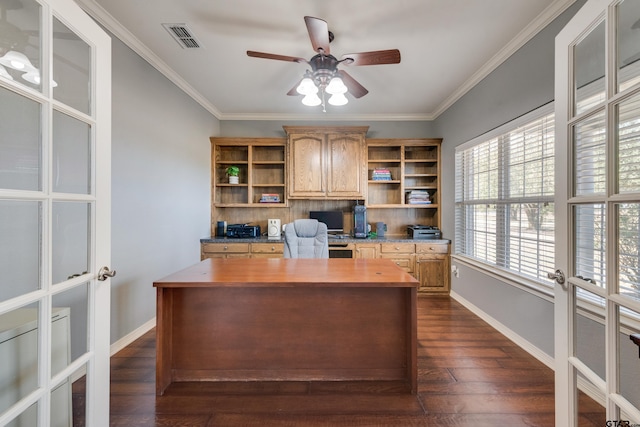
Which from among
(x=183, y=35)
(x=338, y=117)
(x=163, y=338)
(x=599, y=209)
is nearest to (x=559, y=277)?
(x=599, y=209)

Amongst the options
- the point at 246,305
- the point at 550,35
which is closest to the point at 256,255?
the point at 246,305

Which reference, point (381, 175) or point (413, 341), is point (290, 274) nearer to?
point (413, 341)

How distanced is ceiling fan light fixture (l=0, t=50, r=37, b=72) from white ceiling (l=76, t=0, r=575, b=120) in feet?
4.55

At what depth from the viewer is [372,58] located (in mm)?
2104

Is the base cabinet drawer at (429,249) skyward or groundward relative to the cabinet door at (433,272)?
skyward

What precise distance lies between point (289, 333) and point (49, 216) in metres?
1.46

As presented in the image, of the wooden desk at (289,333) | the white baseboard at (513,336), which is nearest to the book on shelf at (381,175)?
the white baseboard at (513,336)

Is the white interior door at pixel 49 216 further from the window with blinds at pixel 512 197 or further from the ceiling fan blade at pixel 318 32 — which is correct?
the window with blinds at pixel 512 197

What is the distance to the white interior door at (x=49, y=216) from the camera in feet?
3.20

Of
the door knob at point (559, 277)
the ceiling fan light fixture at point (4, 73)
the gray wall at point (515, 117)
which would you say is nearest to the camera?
the ceiling fan light fixture at point (4, 73)

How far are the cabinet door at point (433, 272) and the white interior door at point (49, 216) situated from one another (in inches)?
139

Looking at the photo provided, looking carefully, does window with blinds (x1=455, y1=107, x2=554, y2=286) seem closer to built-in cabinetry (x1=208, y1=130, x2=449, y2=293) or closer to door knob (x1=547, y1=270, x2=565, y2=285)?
Result: built-in cabinetry (x1=208, y1=130, x2=449, y2=293)

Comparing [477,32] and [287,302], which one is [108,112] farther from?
[477,32]

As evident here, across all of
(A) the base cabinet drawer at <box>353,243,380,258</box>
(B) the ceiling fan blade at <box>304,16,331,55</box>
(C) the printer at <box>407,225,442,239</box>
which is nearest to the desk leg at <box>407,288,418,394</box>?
(B) the ceiling fan blade at <box>304,16,331,55</box>
